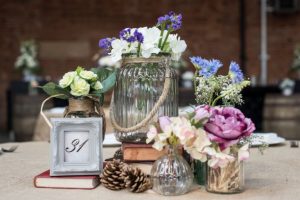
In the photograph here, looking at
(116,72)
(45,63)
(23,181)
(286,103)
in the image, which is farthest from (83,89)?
(45,63)

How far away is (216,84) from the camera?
107cm

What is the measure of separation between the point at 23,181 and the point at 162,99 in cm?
35

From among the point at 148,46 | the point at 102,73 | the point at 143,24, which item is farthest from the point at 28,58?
the point at 148,46

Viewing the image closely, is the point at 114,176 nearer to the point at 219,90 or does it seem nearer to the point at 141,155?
the point at 141,155

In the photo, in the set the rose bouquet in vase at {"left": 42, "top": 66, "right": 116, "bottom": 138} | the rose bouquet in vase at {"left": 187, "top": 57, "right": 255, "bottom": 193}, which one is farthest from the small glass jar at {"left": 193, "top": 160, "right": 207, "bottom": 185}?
the rose bouquet in vase at {"left": 42, "top": 66, "right": 116, "bottom": 138}

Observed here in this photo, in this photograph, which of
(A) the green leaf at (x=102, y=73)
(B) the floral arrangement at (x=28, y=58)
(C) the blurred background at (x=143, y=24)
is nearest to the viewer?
(A) the green leaf at (x=102, y=73)

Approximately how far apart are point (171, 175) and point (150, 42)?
294 mm

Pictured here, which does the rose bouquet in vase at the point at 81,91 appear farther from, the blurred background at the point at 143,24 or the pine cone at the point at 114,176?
the blurred background at the point at 143,24

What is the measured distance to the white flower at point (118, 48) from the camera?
1.12 m

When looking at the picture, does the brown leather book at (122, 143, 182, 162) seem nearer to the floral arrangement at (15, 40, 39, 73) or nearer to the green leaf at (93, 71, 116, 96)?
Answer: the green leaf at (93, 71, 116, 96)

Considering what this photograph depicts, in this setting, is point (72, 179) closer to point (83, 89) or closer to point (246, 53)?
point (83, 89)

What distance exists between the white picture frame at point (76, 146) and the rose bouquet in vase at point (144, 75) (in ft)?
0.25

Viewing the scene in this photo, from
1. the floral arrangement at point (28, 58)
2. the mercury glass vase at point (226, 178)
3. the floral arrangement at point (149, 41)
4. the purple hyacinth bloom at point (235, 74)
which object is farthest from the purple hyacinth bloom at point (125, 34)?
the floral arrangement at point (28, 58)

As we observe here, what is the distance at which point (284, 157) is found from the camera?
1.49 meters
